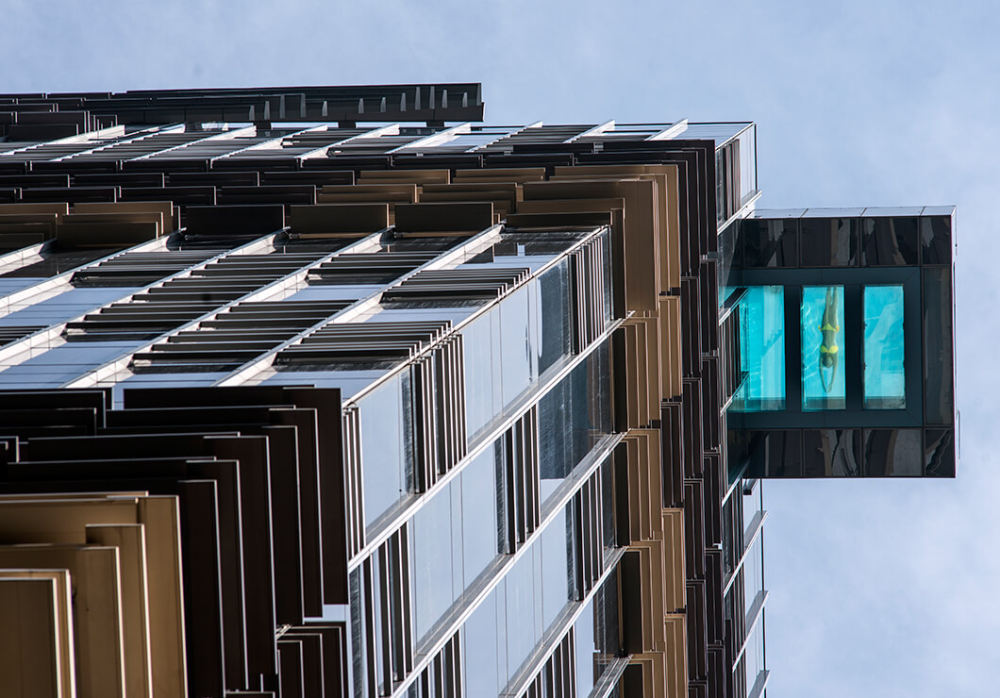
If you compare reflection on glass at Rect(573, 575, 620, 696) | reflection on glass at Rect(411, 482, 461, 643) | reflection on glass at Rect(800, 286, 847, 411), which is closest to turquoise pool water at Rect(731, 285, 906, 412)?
reflection on glass at Rect(800, 286, 847, 411)

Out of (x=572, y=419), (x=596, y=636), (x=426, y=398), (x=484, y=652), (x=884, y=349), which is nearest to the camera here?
(x=426, y=398)

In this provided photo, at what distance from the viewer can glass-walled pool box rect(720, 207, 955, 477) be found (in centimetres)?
5091

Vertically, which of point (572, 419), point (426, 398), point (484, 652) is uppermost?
point (426, 398)

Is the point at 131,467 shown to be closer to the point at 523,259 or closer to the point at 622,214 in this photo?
the point at 523,259

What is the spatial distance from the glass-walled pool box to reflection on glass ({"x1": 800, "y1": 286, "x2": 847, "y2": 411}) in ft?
0.11

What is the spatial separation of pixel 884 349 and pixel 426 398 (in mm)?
33582

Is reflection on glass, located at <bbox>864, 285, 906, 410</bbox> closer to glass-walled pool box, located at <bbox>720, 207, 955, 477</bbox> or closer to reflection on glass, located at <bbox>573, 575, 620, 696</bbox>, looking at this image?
glass-walled pool box, located at <bbox>720, 207, 955, 477</bbox>

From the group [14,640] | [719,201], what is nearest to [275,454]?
[14,640]

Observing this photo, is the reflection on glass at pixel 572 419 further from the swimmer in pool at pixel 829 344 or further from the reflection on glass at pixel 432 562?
the swimmer in pool at pixel 829 344

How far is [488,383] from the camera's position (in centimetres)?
2434

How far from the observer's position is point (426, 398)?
20.6m

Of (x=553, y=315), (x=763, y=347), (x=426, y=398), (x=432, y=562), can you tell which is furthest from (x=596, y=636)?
(x=763, y=347)

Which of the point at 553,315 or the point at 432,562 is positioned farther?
the point at 553,315

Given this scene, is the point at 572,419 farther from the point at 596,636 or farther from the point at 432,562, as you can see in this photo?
the point at 432,562
